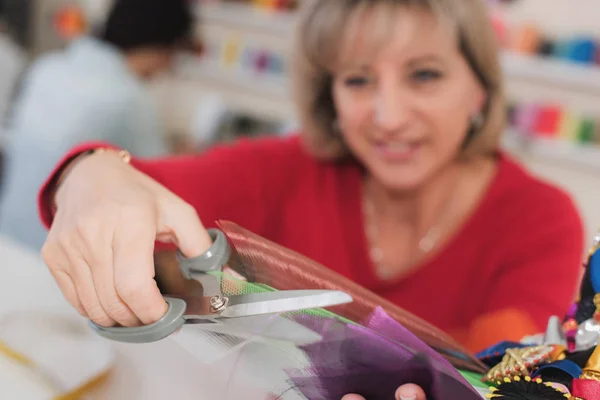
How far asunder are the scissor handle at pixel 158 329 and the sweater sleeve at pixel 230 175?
211 mm

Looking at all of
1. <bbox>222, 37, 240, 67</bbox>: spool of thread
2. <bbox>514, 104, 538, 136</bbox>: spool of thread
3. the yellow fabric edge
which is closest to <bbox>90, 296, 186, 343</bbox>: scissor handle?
the yellow fabric edge

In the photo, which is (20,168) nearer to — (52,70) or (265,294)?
(52,70)

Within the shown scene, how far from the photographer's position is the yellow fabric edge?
1.57 ft

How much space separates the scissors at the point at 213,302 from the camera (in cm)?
34

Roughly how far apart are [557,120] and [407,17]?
1444mm

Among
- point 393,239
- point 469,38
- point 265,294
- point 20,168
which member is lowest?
point 20,168

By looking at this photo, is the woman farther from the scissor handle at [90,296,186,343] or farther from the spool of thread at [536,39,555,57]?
the spool of thread at [536,39,555,57]

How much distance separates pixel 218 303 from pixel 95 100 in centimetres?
126

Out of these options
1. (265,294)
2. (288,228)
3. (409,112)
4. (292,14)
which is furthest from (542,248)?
(292,14)

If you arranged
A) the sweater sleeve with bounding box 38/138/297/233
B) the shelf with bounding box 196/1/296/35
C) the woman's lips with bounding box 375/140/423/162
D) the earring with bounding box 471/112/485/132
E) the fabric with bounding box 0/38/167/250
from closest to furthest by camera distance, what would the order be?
1. the sweater sleeve with bounding box 38/138/297/233
2. the woman's lips with bounding box 375/140/423/162
3. the earring with bounding box 471/112/485/132
4. the fabric with bounding box 0/38/167/250
5. the shelf with bounding box 196/1/296/35


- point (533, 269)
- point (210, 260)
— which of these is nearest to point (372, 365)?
point (210, 260)

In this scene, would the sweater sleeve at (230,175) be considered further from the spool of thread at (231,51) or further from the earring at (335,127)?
the spool of thread at (231,51)

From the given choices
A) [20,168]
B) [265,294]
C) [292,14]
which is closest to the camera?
[265,294]

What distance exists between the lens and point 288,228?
34.5 inches
